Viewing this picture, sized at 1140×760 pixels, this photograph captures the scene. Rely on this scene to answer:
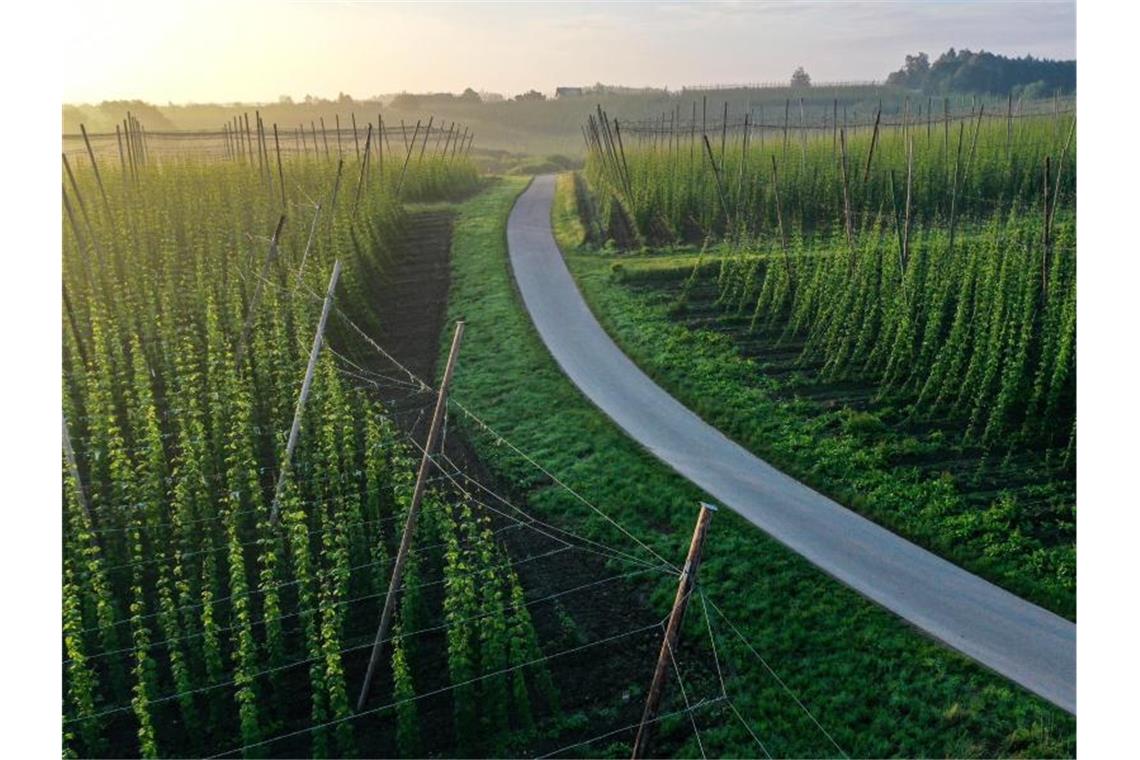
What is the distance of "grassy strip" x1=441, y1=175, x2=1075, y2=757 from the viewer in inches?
361

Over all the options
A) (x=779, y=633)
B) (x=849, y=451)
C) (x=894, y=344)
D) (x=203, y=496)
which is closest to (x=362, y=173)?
(x=894, y=344)

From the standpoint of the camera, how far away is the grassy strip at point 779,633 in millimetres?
9180

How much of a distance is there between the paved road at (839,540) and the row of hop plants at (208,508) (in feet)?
13.3

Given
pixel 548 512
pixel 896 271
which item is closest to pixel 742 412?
pixel 548 512

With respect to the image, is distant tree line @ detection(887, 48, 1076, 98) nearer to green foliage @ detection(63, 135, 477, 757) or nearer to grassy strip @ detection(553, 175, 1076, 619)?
grassy strip @ detection(553, 175, 1076, 619)

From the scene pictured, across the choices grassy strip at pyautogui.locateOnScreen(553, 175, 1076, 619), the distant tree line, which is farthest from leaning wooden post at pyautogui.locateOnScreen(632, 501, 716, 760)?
the distant tree line

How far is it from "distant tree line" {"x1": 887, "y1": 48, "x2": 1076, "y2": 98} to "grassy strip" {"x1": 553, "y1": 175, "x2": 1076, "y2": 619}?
4717 cm

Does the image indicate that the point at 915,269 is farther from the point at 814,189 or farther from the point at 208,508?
the point at 208,508

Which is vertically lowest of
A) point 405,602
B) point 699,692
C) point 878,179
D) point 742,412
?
point 699,692

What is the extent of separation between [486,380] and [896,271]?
27.2ft

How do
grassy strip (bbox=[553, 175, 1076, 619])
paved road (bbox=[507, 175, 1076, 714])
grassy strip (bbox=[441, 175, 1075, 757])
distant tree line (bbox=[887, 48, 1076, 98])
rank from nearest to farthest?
grassy strip (bbox=[441, 175, 1075, 757]), paved road (bbox=[507, 175, 1076, 714]), grassy strip (bbox=[553, 175, 1076, 619]), distant tree line (bbox=[887, 48, 1076, 98])

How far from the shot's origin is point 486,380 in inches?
685

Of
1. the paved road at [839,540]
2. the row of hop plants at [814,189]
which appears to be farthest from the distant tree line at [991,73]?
the paved road at [839,540]

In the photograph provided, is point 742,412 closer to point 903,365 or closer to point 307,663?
point 903,365
